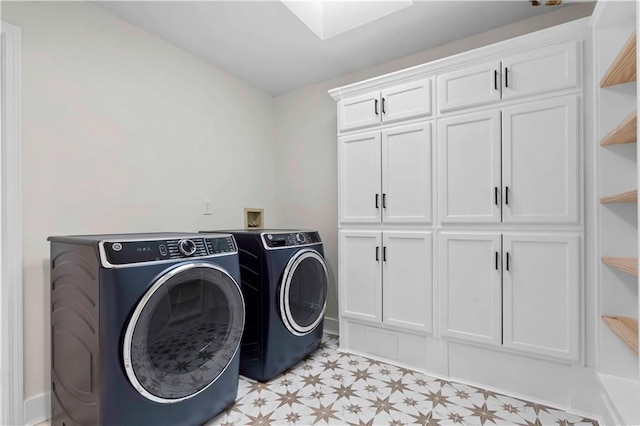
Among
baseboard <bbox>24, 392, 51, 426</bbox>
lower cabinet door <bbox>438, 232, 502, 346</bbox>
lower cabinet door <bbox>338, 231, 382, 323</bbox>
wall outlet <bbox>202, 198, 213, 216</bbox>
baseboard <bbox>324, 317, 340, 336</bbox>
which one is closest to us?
baseboard <bbox>24, 392, 51, 426</bbox>

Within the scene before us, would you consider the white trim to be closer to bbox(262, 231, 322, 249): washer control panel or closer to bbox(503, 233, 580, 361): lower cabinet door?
bbox(262, 231, 322, 249): washer control panel

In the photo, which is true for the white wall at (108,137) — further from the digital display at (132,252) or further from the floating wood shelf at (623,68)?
the floating wood shelf at (623,68)

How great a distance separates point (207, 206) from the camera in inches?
101

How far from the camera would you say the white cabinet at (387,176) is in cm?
209

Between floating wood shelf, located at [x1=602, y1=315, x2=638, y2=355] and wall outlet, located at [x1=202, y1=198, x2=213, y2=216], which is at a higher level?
wall outlet, located at [x1=202, y1=198, x2=213, y2=216]

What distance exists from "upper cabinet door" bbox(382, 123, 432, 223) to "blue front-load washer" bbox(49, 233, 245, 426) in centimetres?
112

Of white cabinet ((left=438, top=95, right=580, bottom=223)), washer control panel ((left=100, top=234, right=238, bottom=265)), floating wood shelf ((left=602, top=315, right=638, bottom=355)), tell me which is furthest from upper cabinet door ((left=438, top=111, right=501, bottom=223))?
washer control panel ((left=100, top=234, right=238, bottom=265))

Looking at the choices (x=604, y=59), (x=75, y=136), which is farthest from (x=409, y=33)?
(x=75, y=136)

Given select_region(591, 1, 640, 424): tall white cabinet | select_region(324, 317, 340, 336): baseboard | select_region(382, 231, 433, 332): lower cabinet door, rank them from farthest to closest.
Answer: select_region(324, 317, 340, 336): baseboard < select_region(382, 231, 433, 332): lower cabinet door < select_region(591, 1, 640, 424): tall white cabinet

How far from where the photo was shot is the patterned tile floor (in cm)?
163

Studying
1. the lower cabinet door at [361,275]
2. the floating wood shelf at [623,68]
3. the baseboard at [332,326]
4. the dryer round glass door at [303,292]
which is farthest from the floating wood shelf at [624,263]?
the baseboard at [332,326]

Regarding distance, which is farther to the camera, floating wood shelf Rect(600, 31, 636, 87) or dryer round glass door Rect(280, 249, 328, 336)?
dryer round glass door Rect(280, 249, 328, 336)

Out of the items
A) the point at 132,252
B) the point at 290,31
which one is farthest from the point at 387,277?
the point at 290,31

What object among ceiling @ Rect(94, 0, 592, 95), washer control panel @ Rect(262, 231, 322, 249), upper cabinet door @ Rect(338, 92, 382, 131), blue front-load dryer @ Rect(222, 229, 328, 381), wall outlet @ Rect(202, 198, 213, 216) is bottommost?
blue front-load dryer @ Rect(222, 229, 328, 381)
